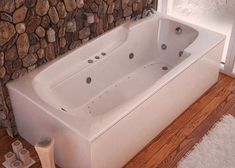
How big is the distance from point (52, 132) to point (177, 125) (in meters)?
1.10

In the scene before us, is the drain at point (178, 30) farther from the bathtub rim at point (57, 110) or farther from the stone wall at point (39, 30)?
the stone wall at point (39, 30)

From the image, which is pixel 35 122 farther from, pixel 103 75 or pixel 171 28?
pixel 171 28

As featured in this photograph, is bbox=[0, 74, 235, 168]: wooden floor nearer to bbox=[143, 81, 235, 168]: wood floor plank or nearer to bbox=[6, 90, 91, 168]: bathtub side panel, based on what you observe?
bbox=[143, 81, 235, 168]: wood floor plank

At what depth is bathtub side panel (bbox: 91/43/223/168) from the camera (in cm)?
216

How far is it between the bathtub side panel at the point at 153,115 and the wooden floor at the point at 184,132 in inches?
2.3

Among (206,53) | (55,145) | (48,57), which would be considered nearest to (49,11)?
(48,57)

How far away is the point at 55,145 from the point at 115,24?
1.33 meters

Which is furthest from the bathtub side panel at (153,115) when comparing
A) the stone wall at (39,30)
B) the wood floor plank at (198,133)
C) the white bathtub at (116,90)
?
the stone wall at (39,30)

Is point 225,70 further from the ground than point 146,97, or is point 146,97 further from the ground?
point 146,97

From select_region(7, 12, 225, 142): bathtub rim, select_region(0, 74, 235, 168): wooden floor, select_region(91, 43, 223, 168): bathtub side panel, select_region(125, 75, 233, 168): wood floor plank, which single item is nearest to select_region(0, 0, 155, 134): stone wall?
select_region(7, 12, 225, 142): bathtub rim

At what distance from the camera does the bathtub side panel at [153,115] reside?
7.10 ft

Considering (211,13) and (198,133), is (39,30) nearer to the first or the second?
(198,133)

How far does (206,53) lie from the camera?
279cm

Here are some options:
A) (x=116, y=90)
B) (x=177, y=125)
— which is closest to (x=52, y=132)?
(x=116, y=90)
